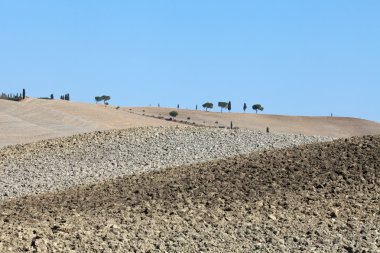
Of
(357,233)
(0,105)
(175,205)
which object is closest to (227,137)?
(175,205)

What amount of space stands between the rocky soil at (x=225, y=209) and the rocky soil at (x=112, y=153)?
2.62 m

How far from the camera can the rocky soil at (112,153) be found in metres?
23.1

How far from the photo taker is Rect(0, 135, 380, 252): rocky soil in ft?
41.7

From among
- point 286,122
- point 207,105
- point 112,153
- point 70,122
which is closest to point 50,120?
point 70,122

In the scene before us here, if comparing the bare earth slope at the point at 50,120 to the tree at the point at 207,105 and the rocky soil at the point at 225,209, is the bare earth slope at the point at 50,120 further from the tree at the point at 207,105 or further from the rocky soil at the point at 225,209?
the tree at the point at 207,105

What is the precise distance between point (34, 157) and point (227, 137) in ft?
22.3

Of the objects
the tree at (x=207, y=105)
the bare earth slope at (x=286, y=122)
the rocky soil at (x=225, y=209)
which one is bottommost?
the rocky soil at (x=225, y=209)

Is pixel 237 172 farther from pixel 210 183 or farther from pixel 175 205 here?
pixel 175 205

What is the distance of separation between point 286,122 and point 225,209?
55.0 metres

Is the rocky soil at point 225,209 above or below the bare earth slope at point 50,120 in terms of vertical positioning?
below

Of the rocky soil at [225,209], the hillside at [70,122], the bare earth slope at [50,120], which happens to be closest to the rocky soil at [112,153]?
the rocky soil at [225,209]

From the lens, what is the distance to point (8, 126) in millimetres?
37906

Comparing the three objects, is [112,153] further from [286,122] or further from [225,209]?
[286,122]

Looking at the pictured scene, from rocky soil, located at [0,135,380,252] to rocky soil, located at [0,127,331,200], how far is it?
2618 mm
